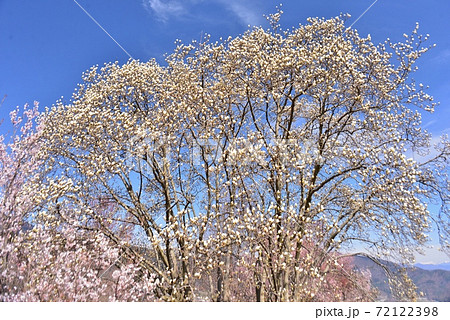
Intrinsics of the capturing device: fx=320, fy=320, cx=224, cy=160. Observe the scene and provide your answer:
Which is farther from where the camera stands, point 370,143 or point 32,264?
point 370,143

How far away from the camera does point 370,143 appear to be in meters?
10.0

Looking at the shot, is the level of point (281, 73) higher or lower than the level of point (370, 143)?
higher

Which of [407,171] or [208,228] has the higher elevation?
[407,171]

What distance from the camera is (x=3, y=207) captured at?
5.87 m

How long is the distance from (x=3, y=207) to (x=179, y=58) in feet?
29.7

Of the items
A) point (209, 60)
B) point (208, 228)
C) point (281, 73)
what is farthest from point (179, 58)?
point (208, 228)

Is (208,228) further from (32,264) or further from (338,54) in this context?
(338,54)

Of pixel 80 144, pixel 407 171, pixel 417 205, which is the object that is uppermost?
pixel 80 144

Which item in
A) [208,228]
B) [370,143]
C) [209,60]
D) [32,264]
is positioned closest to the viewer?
[32,264]
